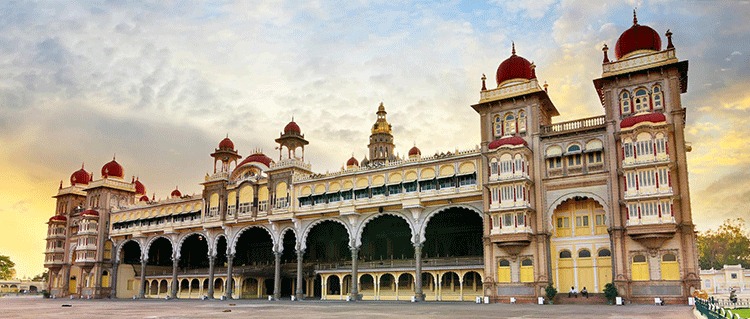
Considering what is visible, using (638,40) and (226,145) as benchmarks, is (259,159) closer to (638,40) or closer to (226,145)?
(226,145)

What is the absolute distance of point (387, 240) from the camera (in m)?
53.9

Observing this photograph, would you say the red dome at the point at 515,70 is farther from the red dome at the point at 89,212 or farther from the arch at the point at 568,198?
the red dome at the point at 89,212

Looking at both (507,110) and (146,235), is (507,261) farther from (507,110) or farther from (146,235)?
(146,235)

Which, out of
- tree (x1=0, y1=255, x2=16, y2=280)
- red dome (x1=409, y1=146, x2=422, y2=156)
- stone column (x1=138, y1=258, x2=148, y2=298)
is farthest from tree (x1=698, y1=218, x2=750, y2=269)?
tree (x1=0, y1=255, x2=16, y2=280)

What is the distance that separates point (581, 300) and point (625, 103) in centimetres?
1302

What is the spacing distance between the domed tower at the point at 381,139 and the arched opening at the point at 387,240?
75.5ft

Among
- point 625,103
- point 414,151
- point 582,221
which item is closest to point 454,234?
point 582,221

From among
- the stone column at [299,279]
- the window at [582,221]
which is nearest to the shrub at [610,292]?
the window at [582,221]

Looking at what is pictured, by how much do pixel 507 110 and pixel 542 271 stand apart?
38.5 ft

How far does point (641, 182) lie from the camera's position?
35469 mm

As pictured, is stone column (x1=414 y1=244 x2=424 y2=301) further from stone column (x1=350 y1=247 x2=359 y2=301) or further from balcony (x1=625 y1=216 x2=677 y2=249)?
balcony (x1=625 y1=216 x2=677 y2=249)

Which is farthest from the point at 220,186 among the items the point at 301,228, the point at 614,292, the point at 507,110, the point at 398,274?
the point at 614,292

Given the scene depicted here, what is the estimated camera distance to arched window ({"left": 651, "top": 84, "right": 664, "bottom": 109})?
37.0 m

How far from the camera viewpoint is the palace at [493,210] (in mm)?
35469
